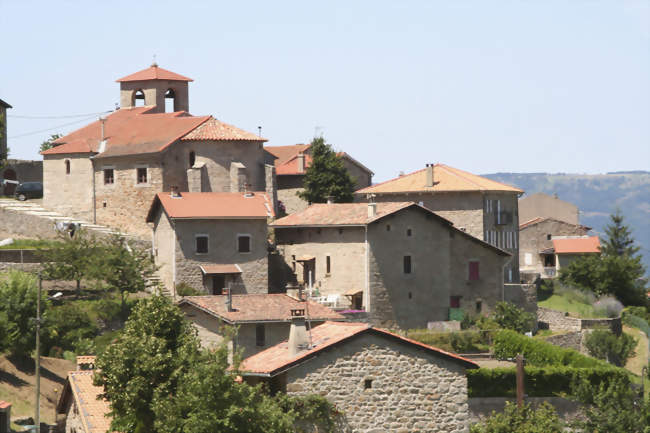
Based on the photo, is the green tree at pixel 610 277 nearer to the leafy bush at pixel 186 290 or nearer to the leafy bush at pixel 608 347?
the leafy bush at pixel 608 347

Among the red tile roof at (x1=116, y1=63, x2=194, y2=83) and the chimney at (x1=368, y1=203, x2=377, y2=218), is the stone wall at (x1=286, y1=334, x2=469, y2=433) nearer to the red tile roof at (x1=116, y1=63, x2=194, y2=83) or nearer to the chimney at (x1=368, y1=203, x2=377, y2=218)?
the chimney at (x1=368, y1=203, x2=377, y2=218)

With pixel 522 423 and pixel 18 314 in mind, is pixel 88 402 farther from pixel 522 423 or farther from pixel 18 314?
pixel 522 423

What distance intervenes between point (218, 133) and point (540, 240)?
31626mm

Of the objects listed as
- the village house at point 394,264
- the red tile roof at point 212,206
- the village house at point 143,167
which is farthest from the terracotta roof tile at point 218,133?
the village house at point 394,264

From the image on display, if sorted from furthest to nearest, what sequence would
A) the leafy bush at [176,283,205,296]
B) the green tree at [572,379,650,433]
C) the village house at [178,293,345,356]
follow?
the leafy bush at [176,283,205,296], the village house at [178,293,345,356], the green tree at [572,379,650,433]

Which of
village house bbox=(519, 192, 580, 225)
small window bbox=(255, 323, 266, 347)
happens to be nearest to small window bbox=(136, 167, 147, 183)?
small window bbox=(255, 323, 266, 347)

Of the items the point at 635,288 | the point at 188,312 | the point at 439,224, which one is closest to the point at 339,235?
the point at 439,224

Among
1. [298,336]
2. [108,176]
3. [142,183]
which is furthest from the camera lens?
[108,176]

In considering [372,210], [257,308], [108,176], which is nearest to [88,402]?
[257,308]

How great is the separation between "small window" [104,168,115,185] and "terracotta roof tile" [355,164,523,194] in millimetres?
15433

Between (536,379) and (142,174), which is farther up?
(142,174)

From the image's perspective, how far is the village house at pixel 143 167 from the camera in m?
74.7

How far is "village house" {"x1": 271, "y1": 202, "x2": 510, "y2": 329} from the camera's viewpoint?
63.6 m

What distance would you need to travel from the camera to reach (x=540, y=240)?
317ft
